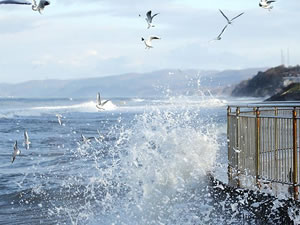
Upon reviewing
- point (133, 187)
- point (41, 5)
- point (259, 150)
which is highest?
point (41, 5)

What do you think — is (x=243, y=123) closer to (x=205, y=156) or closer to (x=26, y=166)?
(x=205, y=156)

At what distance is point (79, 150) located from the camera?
858 inches

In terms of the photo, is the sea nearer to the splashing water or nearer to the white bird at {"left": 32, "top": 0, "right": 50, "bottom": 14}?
the splashing water

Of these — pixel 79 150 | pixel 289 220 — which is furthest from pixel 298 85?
pixel 289 220

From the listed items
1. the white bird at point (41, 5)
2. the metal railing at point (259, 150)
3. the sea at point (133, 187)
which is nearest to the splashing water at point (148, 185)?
the sea at point (133, 187)

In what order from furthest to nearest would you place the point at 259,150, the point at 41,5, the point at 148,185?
the point at 148,185 < the point at 259,150 < the point at 41,5

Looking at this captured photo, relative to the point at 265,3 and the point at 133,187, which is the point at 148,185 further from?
the point at 265,3

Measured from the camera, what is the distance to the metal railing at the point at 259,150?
884 centimetres

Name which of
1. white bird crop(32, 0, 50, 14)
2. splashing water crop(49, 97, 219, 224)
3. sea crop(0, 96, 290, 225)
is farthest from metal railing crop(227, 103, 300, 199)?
white bird crop(32, 0, 50, 14)

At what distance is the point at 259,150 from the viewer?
9.48 m

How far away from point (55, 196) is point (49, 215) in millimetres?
1928

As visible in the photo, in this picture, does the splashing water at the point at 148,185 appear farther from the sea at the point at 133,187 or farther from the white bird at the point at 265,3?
the white bird at the point at 265,3

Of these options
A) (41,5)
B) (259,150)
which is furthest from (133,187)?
(41,5)

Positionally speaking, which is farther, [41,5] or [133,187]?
[133,187]
